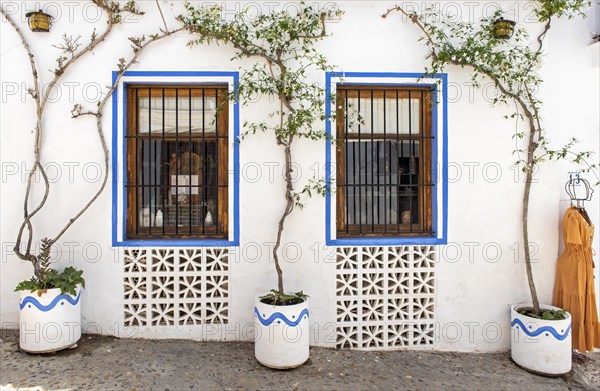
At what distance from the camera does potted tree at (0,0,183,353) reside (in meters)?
3.35

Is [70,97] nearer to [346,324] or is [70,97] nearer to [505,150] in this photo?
[346,324]

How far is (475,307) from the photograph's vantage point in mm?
3865

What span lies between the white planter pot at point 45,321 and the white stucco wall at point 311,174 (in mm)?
386

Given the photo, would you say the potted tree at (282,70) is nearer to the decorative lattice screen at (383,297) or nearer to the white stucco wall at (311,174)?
the white stucco wall at (311,174)

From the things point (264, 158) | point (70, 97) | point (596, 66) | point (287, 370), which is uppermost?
point (596, 66)

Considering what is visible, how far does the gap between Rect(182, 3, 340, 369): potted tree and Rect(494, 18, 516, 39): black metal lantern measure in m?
1.50

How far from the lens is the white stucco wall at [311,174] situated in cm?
374

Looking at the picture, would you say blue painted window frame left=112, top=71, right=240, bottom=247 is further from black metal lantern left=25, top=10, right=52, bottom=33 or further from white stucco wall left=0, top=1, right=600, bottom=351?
black metal lantern left=25, top=10, right=52, bottom=33

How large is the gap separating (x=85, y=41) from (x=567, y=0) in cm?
440

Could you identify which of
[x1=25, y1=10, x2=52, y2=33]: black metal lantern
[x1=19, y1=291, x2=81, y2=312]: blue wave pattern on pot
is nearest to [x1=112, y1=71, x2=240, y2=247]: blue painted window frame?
[x1=19, y1=291, x2=81, y2=312]: blue wave pattern on pot

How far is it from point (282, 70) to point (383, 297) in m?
2.27

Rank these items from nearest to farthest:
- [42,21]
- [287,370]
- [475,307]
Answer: [287,370]
[42,21]
[475,307]

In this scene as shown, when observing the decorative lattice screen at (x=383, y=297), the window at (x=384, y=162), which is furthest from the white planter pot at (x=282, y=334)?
the window at (x=384, y=162)

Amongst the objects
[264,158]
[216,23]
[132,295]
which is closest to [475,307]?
[264,158]
